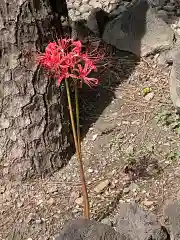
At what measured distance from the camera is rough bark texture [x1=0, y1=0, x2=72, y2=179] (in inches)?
87.0

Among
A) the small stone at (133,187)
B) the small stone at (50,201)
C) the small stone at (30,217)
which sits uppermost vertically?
the small stone at (133,187)

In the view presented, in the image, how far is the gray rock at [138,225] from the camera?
1.98 m

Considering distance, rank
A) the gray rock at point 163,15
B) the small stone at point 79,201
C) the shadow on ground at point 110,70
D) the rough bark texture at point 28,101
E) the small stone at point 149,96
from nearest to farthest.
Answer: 1. the rough bark texture at point 28,101
2. the small stone at point 79,201
3. the shadow on ground at point 110,70
4. the small stone at point 149,96
5. the gray rock at point 163,15

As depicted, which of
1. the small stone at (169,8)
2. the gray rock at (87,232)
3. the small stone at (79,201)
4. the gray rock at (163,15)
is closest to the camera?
the gray rock at (87,232)

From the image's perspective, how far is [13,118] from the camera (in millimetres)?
2314

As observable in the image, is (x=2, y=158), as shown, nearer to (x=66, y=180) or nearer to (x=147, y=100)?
(x=66, y=180)

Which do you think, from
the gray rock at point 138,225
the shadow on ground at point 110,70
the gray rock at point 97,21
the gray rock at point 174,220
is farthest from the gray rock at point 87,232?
the gray rock at point 97,21

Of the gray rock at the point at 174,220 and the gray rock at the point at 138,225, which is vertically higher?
the gray rock at the point at 174,220

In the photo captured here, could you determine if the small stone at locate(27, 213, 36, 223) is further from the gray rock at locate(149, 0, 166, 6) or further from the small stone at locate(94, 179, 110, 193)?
the gray rock at locate(149, 0, 166, 6)

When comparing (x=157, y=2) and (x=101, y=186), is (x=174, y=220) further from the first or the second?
(x=157, y=2)

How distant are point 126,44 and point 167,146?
0.77 m

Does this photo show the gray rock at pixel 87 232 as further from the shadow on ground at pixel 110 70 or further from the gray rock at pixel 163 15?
the gray rock at pixel 163 15

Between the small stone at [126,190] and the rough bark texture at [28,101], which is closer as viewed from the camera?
the rough bark texture at [28,101]

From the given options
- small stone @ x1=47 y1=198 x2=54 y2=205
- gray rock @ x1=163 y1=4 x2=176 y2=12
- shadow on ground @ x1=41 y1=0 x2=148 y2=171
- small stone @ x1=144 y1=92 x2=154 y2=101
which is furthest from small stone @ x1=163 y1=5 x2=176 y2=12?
small stone @ x1=47 y1=198 x2=54 y2=205
